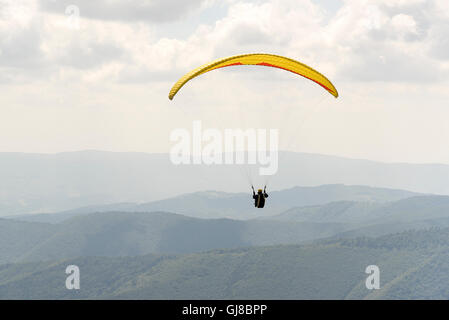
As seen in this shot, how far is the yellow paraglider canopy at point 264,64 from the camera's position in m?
39.1

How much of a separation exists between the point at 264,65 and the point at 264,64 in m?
0.28

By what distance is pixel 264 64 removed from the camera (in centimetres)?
4316

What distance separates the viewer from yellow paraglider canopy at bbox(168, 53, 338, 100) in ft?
128

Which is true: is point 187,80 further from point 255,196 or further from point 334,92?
point 334,92

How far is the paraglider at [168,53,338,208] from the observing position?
39062 mm

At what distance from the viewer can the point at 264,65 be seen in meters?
43.4
